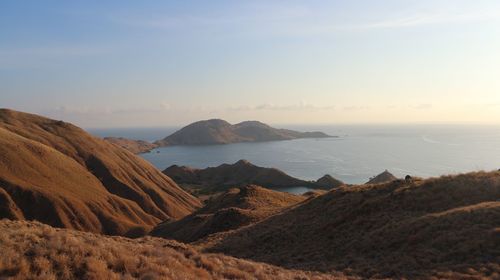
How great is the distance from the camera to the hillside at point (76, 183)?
214 feet

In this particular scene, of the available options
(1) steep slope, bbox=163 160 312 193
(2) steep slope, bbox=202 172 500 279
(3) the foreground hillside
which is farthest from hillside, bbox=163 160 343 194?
(3) the foreground hillside

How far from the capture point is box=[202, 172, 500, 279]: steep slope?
19.9 meters

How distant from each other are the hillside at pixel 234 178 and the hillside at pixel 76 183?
44.9 m

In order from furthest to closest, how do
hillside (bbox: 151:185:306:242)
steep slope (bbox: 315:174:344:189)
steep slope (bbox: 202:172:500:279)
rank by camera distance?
steep slope (bbox: 315:174:344:189)
hillside (bbox: 151:185:306:242)
steep slope (bbox: 202:172:500:279)

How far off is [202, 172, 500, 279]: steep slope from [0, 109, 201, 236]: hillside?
3964cm

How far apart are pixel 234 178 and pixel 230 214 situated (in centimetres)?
12266

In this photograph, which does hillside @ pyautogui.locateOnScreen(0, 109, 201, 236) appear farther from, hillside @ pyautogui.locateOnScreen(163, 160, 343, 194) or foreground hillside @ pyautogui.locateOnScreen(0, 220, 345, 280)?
foreground hillside @ pyautogui.locateOnScreen(0, 220, 345, 280)

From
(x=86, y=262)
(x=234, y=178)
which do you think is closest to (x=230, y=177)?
(x=234, y=178)

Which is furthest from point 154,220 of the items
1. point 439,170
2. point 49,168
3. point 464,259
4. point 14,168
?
point 439,170

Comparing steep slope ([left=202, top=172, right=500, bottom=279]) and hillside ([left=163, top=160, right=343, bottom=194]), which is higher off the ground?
steep slope ([left=202, top=172, right=500, bottom=279])

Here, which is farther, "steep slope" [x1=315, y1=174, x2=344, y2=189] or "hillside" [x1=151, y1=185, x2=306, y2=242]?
"steep slope" [x1=315, y1=174, x2=344, y2=189]

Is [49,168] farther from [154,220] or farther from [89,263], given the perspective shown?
[89,263]

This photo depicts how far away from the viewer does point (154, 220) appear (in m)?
83.9

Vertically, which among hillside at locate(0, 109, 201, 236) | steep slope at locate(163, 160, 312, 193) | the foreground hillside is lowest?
steep slope at locate(163, 160, 312, 193)
